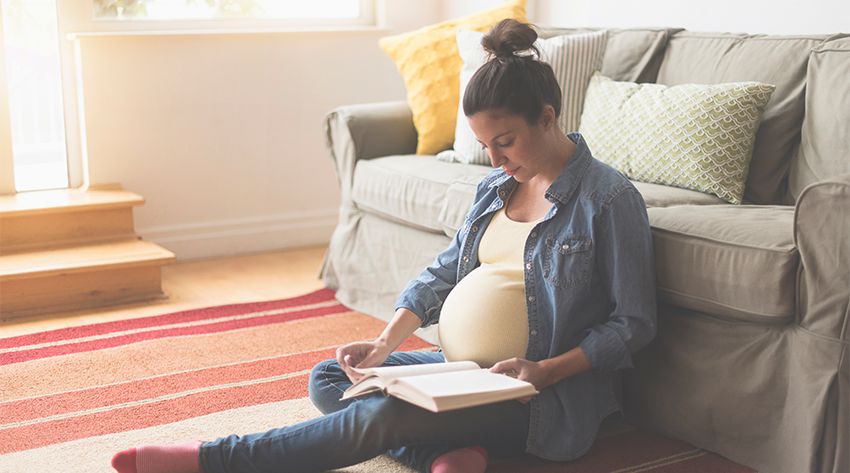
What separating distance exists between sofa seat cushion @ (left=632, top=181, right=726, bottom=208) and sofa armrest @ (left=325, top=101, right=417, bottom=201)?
105 cm

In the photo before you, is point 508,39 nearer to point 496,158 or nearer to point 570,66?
point 496,158

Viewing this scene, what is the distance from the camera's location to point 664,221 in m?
2.06

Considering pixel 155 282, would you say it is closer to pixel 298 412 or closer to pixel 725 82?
pixel 298 412

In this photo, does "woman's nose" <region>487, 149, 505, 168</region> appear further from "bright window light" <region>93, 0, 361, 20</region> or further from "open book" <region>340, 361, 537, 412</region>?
"bright window light" <region>93, 0, 361, 20</region>

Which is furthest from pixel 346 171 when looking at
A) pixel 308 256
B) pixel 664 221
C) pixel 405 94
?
pixel 664 221

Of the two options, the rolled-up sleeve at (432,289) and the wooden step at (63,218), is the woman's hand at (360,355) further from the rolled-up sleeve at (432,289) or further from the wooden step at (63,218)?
the wooden step at (63,218)

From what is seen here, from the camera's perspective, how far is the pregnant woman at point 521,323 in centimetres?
181

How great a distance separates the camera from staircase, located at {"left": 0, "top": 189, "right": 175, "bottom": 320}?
310cm

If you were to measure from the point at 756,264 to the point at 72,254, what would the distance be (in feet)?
7.32

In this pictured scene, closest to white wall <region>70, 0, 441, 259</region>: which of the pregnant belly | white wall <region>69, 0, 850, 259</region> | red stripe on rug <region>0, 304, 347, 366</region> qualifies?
white wall <region>69, 0, 850, 259</region>

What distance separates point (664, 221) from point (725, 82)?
0.73 metres

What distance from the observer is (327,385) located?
2.02m

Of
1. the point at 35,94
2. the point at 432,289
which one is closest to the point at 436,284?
the point at 432,289

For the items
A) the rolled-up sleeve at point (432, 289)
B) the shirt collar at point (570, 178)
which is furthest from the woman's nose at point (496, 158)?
the rolled-up sleeve at point (432, 289)
